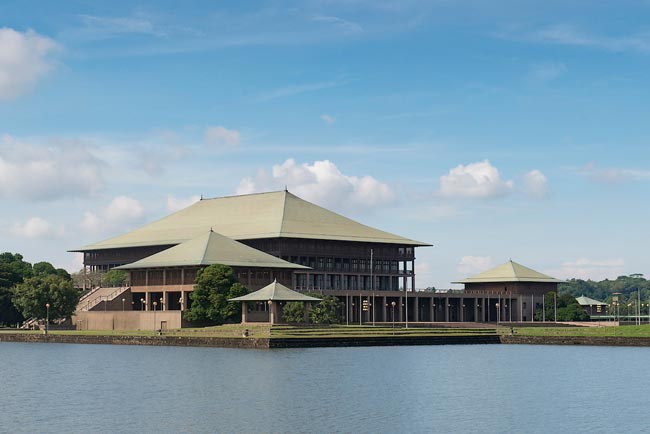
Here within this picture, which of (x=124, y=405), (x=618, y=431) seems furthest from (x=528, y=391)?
(x=124, y=405)

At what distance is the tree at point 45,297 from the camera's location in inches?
6137

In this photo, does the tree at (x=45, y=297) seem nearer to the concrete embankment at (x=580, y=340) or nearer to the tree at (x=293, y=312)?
the tree at (x=293, y=312)

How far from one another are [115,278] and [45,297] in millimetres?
→ 35521

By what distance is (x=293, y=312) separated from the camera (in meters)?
136

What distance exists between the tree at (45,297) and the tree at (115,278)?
96.8ft

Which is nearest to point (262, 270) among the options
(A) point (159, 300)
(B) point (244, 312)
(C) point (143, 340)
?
(A) point (159, 300)

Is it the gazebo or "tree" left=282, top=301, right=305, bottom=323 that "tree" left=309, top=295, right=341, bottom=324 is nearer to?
"tree" left=282, top=301, right=305, bottom=323

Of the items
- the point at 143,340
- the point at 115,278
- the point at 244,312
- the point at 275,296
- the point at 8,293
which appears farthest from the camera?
the point at 115,278

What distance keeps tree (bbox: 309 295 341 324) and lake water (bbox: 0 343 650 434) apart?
79.6 ft

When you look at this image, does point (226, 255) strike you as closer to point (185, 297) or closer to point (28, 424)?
point (185, 297)

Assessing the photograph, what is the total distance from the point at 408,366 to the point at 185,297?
211 feet

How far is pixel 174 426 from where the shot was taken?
2329 inches

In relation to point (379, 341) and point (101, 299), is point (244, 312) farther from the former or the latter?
point (101, 299)

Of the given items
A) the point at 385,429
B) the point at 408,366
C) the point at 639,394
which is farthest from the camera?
the point at 408,366
